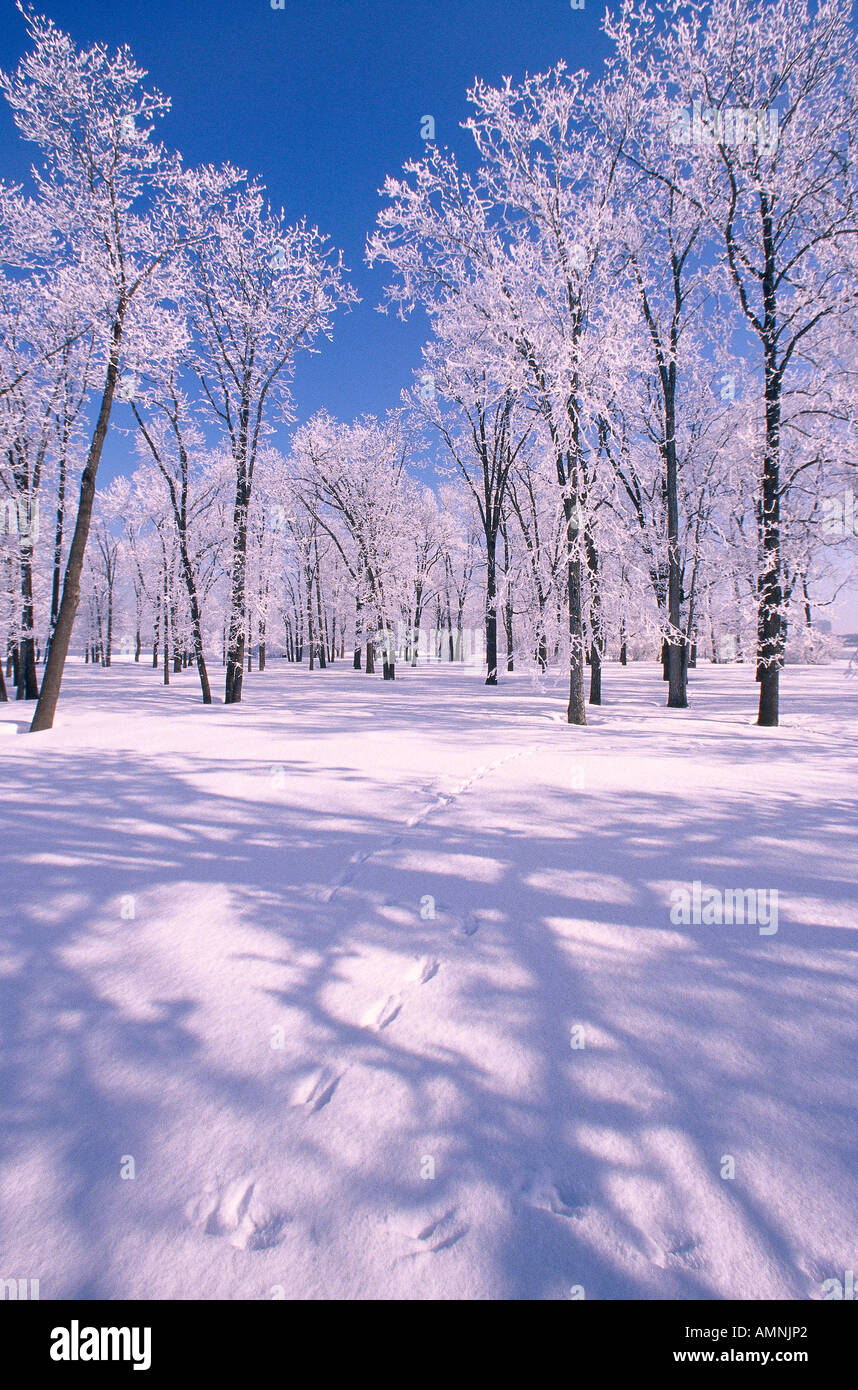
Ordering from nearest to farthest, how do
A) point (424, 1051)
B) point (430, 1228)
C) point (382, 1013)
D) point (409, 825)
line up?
point (430, 1228) < point (424, 1051) < point (382, 1013) < point (409, 825)

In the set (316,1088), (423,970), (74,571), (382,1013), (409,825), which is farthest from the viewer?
(74,571)

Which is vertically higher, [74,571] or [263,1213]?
[74,571]

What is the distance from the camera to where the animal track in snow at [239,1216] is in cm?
166

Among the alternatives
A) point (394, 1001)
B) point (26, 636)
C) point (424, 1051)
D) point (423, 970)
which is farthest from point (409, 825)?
point (26, 636)

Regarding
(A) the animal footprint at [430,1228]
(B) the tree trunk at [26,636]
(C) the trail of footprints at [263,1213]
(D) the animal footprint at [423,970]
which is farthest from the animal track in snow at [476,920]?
(B) the tree trunk at [26,636]

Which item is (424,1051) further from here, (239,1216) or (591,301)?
(591,301)

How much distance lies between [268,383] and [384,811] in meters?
15.7

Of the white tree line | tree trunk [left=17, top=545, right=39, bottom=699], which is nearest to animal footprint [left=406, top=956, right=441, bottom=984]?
the white tree line

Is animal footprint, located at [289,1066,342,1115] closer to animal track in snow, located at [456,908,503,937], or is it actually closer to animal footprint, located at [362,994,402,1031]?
animal footprint, located at [362,994,402,1031]

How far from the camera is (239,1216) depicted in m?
1.72

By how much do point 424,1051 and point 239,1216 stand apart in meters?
0.89

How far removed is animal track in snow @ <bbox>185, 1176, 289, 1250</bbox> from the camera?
1.66 meters

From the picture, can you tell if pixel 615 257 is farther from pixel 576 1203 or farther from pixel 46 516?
pixel 46 516
